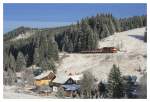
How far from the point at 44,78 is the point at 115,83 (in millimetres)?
863

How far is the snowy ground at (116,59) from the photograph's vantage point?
691cm

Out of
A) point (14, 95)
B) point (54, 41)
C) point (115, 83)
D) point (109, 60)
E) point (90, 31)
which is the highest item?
point (90, 31)

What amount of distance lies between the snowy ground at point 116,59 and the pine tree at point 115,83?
2.1 inches

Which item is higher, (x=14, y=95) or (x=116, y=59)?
(x=116, y=59)

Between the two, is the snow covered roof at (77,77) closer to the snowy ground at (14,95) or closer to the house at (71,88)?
the house at (71,88)

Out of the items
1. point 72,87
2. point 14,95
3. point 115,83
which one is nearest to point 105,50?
point 115,83

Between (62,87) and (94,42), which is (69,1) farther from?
(62,87)

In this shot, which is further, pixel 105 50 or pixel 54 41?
pixel 54 41

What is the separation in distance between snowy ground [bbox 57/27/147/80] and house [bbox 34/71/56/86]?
88 mm

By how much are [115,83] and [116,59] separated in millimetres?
289

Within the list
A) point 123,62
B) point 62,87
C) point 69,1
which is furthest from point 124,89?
point 69,1

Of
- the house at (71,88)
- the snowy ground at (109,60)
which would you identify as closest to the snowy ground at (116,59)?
the snowy ground at (109,60)

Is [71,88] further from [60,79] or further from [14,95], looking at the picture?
[14,95]

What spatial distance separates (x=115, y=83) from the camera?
274 inches
